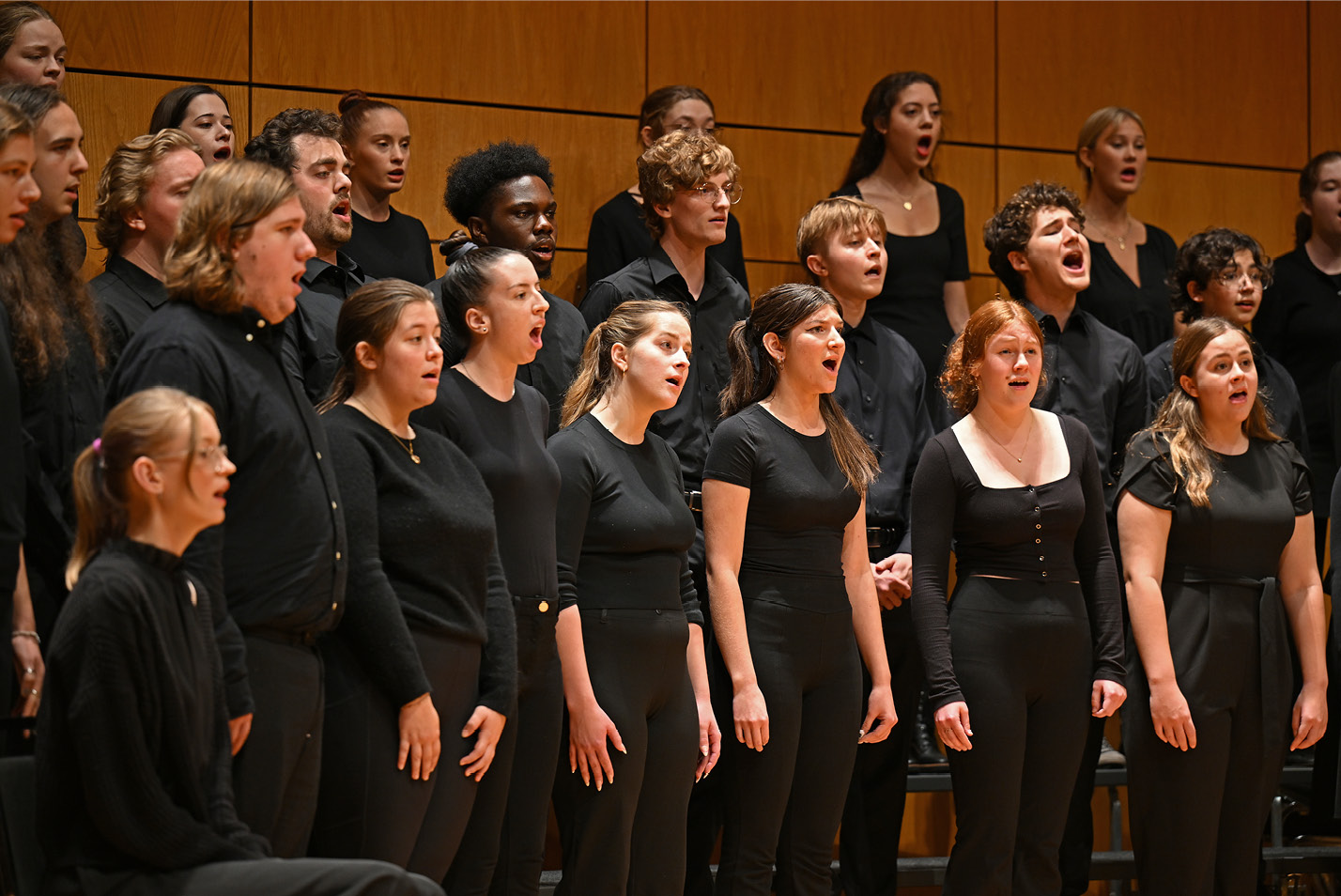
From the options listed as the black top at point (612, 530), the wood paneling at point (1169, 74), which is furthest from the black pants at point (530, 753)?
the wood paneling at point (1169, 74)

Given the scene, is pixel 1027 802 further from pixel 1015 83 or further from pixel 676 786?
pixel 1015 83

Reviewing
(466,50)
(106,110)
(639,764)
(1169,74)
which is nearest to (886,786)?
(639,764)

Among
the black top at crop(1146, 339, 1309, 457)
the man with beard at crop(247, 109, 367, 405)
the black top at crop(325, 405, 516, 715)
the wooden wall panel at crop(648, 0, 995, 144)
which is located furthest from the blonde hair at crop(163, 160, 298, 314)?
the wooden wall panel at crop(648, 0, 995, 144)

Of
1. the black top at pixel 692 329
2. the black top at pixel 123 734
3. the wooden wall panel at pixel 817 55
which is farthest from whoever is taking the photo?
the wooden wall panel at pixel 817 55

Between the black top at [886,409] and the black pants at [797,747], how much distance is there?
0.56 meters

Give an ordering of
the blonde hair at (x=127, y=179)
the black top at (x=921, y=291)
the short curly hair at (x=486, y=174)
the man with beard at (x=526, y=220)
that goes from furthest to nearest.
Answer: the black top at (x=921, y=291) → the short curly hair at (x=486, y=174) → the man with beard at (x=526, y=220) → the blonde hair at (x=127, y=179)

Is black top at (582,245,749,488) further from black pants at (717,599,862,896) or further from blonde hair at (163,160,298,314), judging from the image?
blonde hair at (163,160,298,314)

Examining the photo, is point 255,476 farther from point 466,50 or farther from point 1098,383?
point 466,50

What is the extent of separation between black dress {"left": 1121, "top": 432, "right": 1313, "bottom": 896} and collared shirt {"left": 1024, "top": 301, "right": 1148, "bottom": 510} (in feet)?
1.09

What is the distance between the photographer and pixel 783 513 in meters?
3.14

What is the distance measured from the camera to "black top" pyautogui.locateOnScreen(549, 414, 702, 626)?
2.87 metres

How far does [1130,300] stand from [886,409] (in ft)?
3.96

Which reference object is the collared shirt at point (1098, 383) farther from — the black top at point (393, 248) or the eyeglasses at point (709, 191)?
the black top at point (393, 248)

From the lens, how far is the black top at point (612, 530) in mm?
2867
